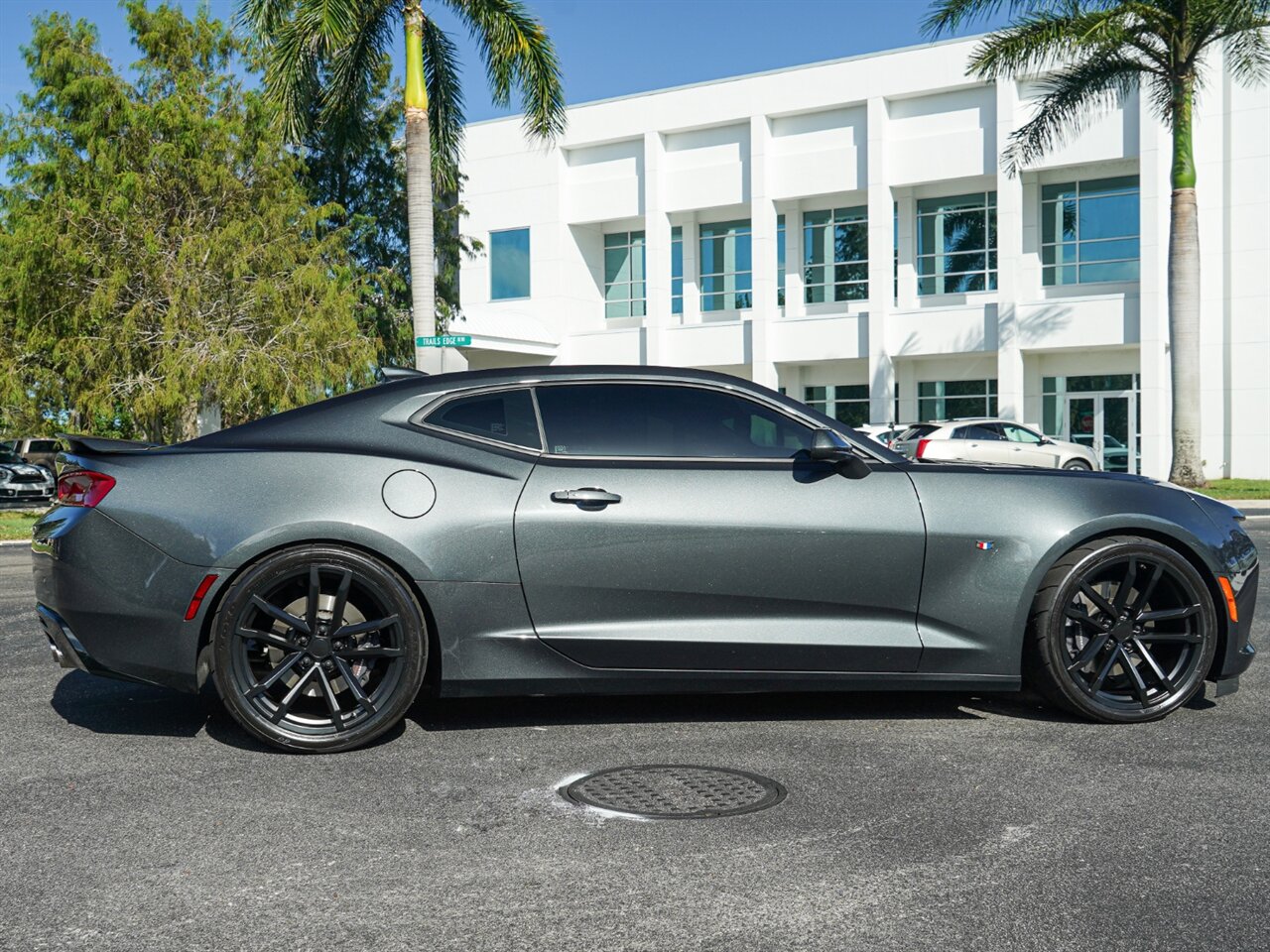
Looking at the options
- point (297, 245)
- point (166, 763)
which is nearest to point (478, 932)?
point (166, 763)

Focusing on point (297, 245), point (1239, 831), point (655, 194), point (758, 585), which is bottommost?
point (1239, 831)

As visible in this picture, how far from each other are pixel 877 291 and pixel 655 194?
25.3 ft

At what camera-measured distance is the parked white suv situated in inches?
1045

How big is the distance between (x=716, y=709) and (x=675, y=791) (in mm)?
1386

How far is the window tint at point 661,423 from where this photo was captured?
210 inches

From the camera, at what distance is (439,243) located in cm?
3472

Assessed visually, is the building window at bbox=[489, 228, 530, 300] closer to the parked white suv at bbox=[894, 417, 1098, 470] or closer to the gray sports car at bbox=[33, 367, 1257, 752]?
the parked white suv at bbox=[894, 417, 1098, 470]

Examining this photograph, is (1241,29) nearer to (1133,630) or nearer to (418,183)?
(418,183)

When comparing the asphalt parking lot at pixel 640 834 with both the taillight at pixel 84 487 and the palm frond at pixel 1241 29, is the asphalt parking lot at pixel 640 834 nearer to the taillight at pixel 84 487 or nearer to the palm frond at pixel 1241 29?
→ the taillight at pixel 84 487

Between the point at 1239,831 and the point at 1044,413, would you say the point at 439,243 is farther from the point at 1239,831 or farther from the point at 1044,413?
the point at 1239,831

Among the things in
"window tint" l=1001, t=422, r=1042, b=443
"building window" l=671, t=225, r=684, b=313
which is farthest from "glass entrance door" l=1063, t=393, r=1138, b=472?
"building window" l=671, t=225, r=684, b=313

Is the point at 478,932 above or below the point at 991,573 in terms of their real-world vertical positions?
below

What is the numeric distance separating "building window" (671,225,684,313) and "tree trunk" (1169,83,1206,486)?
17716 mm

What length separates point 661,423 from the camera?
5379 millimetres
